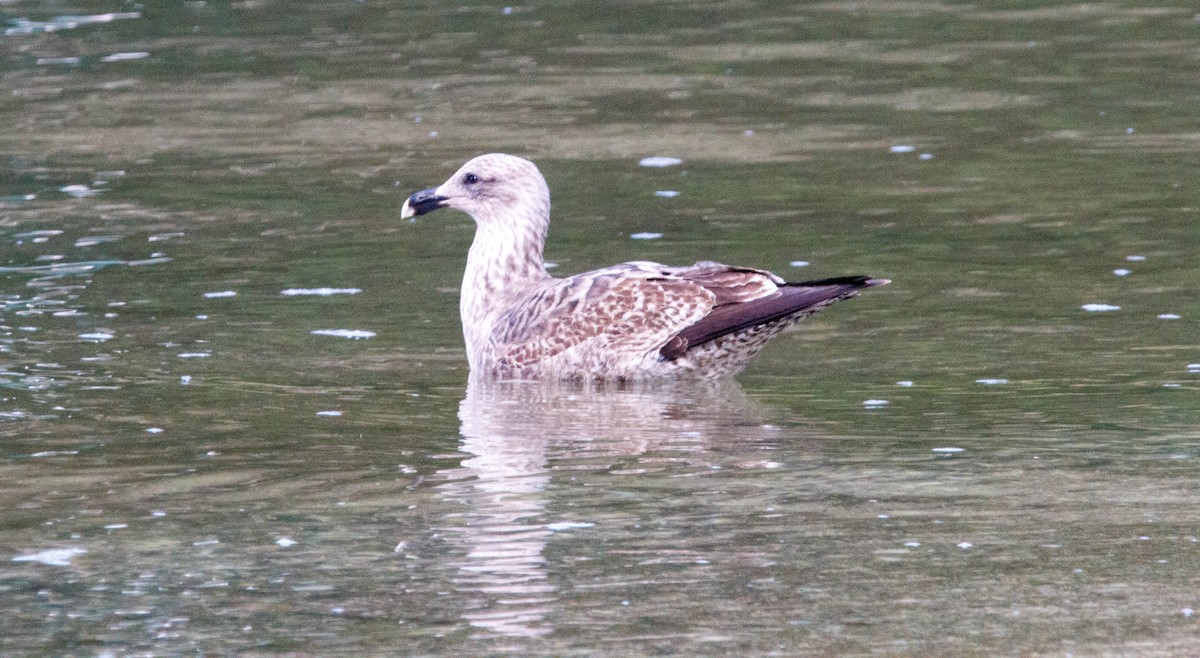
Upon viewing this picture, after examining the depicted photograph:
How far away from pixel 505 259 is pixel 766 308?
1.94 metres

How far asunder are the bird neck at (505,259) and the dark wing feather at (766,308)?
51.7 inches

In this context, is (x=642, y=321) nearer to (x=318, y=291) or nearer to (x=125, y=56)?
(x=318, y=291)

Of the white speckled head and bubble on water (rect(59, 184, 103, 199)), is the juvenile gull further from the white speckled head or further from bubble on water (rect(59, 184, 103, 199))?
bubble on water (rect(59, 184, 103, 199))

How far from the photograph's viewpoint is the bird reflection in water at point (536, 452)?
20.7ft

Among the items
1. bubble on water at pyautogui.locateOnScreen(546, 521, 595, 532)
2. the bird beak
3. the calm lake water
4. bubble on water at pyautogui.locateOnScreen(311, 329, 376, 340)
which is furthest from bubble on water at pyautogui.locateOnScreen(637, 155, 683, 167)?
bubble on water at pyautogui.locateOnScreen(546, 521, 595, 532)

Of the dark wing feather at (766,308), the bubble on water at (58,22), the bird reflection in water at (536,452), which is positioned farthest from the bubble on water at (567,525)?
the bubble on water at (58,22)

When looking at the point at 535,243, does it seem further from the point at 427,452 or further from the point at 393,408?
the point at 427,452

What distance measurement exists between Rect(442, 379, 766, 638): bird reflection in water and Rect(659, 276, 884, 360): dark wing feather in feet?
0.79

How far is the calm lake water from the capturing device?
6.21m

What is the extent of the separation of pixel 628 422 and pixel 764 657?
3.46 metres

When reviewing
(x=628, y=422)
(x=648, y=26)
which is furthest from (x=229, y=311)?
(x=648, y=26)

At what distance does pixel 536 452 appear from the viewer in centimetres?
830

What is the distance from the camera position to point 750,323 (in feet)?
31.9

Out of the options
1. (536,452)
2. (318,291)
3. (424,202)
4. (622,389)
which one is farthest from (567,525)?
(318,291)
